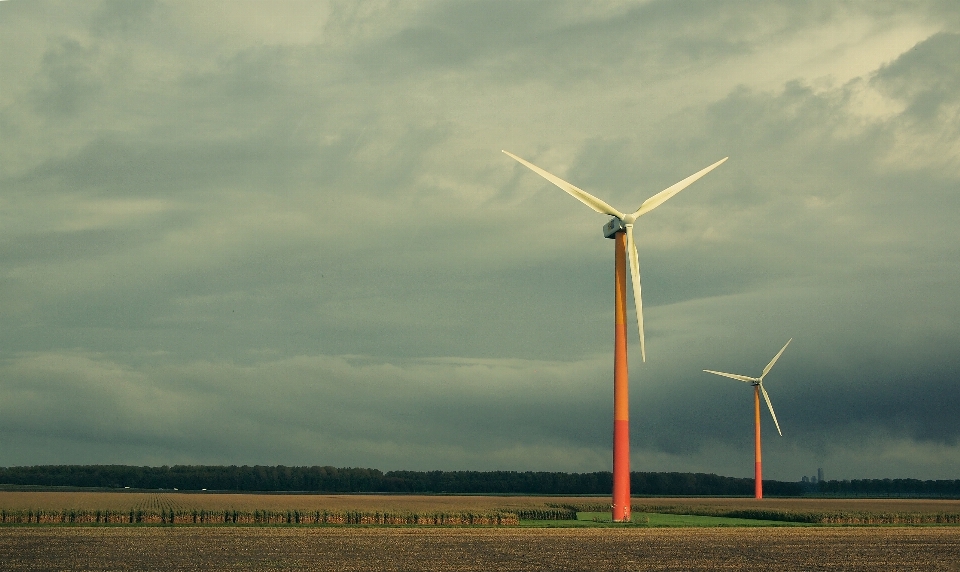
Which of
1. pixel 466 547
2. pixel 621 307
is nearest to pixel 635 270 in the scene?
pixel 621 307

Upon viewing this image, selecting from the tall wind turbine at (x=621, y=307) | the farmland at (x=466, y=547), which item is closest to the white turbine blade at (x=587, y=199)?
the tall wind turbine at (x=621, y=307)

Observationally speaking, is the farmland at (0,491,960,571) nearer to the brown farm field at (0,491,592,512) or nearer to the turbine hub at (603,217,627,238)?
the brown farm field at (0,491,592,512)

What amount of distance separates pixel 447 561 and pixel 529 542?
1404 cm

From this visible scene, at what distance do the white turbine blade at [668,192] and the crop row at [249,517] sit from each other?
26.3m

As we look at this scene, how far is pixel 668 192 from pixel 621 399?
58.3ft

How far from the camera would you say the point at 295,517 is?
8138 cm

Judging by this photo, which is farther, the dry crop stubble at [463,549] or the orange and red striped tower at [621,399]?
the orange and red striped tower at [621,399]

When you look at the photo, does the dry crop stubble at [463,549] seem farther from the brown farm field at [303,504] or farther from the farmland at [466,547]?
the brown farm field at [303,504]

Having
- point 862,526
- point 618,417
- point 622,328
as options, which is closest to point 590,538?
point 618,417

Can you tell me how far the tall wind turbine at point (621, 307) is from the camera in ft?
254

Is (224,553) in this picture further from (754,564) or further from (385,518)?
(385,518)

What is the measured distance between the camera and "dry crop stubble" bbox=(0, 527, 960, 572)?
47.1 meters

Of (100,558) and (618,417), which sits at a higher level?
(618,417)

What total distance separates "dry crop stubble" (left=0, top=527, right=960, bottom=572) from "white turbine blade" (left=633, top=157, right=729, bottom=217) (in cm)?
2502
